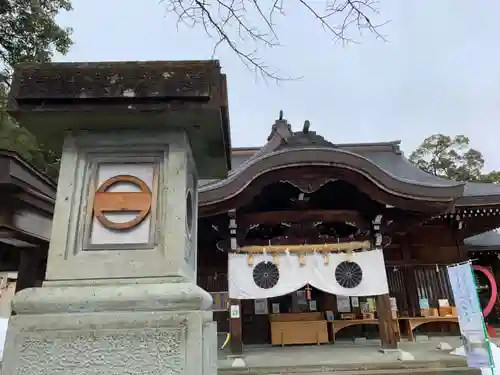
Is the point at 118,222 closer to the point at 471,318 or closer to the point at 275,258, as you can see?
the point at 471,318

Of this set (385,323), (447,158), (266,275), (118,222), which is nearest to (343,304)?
(385,323)

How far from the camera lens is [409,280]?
388 inches

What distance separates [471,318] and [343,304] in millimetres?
4764

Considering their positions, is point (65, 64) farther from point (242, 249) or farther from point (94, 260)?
point (242, 249)

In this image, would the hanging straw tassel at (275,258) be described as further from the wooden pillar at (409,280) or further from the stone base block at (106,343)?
the stone base block at (106,343)

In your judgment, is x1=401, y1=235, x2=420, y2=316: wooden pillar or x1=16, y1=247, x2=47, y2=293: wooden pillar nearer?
x1=16, y1=247, x2=47, y2=293: wooden pillar

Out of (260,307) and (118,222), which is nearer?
(118,222)

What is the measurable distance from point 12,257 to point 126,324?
507 centimetres

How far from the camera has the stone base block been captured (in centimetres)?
135

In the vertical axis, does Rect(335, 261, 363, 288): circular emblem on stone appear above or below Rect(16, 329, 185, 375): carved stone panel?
above

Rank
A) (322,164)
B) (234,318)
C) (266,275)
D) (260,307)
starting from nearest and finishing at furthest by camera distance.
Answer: (322,164) → (234,318) → (266,275) → (260,307)

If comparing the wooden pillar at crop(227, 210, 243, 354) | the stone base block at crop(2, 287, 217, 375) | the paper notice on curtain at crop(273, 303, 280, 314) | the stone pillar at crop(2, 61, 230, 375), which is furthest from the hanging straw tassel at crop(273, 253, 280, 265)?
the stone base block at crop(2, 287, 217, 375)

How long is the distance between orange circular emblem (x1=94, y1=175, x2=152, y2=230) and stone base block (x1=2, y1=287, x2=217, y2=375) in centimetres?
39

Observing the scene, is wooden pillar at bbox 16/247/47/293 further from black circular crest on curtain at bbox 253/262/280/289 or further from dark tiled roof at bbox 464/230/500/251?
dark tiled roof at bbox 464/230/500/251
